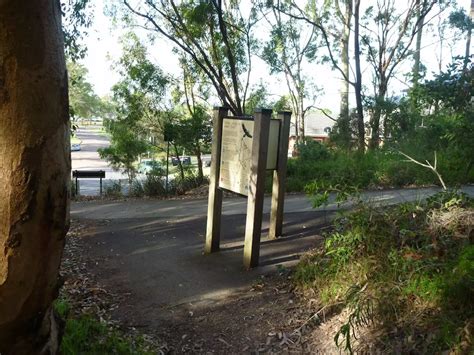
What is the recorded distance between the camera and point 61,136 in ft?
5.65

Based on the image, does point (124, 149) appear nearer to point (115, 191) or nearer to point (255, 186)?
point (115, 191)

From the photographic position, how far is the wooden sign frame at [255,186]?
516 cm

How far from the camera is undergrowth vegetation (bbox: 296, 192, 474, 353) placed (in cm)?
312

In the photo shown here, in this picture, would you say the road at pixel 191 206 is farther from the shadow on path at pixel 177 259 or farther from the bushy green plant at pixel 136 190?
the bushy green plant at pixel 136 190

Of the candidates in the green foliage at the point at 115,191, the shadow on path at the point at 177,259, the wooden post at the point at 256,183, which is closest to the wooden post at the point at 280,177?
the shadow on path at the point at 177,259

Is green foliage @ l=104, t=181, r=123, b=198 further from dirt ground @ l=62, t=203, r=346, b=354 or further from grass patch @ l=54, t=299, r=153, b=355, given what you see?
grass patch @ l=54, t=299, r=153, b=355

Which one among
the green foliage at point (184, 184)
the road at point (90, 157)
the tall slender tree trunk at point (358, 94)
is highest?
the tall slender tree trunk at point (358, 94)

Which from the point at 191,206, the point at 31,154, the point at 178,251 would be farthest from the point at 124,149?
the point at 31,154

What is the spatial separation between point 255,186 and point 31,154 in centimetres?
373

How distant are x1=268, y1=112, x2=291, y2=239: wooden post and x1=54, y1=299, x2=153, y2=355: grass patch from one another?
309 cm

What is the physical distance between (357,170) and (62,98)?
1021 centimetres

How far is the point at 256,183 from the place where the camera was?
5207mm

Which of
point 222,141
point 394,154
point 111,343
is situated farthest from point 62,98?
point 394,154

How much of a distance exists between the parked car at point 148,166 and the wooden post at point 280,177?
32.6 feet
